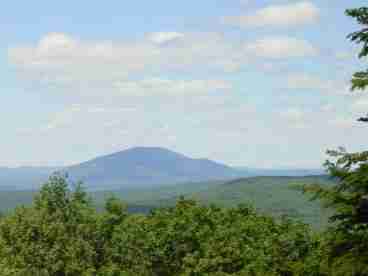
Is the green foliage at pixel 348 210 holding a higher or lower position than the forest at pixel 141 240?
higher

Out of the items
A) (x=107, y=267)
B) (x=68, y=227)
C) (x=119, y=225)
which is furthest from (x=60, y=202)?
(x=107, y=267)

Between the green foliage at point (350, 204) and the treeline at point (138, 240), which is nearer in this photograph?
the green foliage at point (350, 204)

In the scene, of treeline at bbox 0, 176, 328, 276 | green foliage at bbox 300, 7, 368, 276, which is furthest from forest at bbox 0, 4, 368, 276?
green foliage at bbox 300, 7, 368, 276

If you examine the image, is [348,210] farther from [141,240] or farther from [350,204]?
[141,240]

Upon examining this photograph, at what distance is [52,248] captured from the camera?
64.9 m

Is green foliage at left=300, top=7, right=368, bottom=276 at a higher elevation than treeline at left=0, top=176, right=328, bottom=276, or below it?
higher

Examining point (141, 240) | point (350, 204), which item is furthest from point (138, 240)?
point (350, 204)

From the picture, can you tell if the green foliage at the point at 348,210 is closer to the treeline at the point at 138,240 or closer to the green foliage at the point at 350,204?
the green foliage at the point at 350,204

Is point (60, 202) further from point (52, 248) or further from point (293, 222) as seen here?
point (293, 222)

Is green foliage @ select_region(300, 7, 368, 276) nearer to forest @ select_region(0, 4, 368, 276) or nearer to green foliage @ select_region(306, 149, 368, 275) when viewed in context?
green foliage @ select_region(306, 149, 368, 275)

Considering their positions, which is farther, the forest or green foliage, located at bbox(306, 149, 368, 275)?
the forest

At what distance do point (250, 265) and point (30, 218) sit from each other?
23.2 metres

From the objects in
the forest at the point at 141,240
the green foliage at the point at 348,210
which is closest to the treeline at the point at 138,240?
the forest at the point at 141,240

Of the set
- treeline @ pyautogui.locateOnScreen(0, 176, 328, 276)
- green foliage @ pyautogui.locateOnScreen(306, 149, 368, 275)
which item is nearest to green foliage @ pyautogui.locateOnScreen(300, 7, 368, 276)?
green foliage @ pyautogui.locateOnScreen(306, 149, 368, 275)
